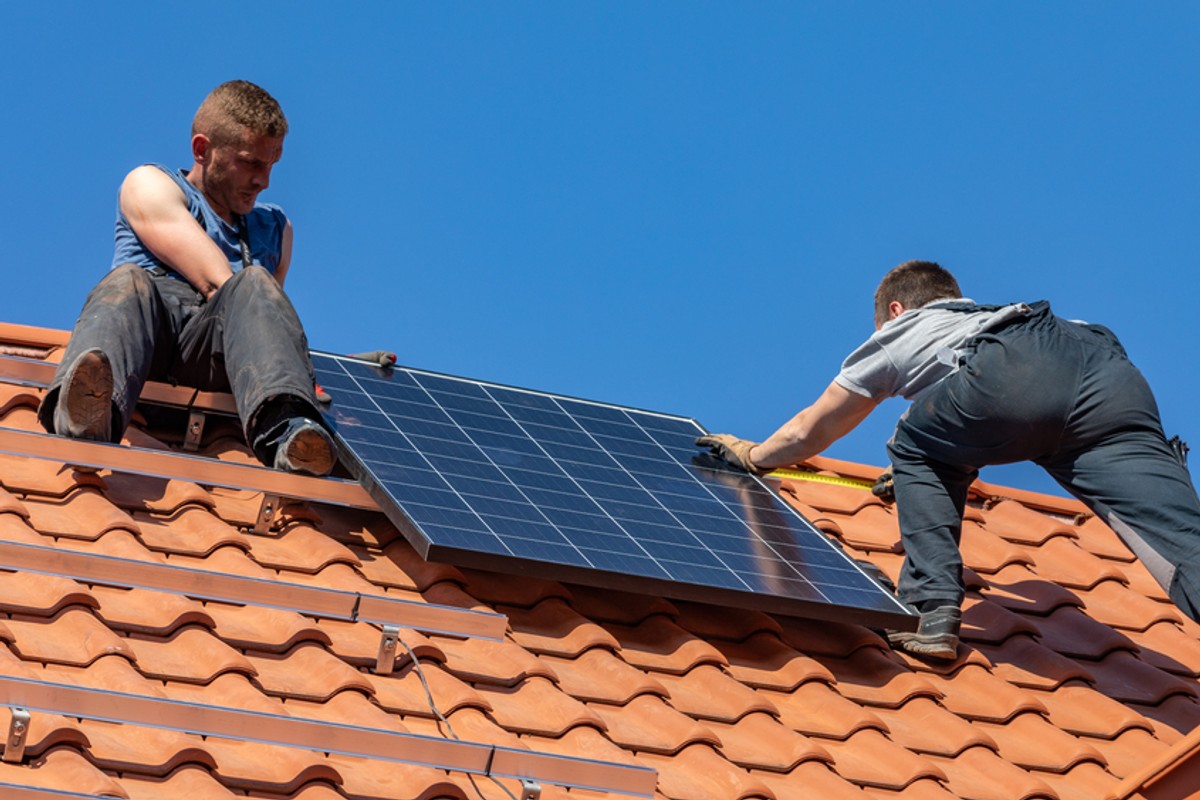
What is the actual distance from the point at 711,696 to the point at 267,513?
5.25ft

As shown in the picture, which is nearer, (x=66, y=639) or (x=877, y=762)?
(x=66, y=639)

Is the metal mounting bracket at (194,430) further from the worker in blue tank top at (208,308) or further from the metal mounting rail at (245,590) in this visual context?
the metal mounting rail at (245,590)

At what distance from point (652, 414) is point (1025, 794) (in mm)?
3127

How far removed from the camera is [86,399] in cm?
553

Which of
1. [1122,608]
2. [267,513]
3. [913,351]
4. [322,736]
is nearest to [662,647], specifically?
[267,513]

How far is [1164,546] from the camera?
233 inches

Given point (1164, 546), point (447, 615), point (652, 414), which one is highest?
point (652, 414)

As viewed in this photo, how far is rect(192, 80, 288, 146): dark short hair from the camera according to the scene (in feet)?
20.8

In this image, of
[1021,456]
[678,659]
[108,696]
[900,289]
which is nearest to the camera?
[108,696]

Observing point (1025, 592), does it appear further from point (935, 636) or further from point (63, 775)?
point (63, 775)

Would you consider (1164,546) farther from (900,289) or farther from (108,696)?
(108,696)

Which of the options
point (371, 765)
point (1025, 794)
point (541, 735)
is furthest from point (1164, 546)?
point (371, 765)

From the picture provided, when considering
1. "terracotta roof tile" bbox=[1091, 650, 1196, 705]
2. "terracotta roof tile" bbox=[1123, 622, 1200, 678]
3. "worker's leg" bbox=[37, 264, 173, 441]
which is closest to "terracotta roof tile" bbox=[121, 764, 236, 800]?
Answer: "worker's leg" bbox=[37, 264, 173, 441]

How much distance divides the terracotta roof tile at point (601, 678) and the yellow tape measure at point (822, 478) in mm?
2616
